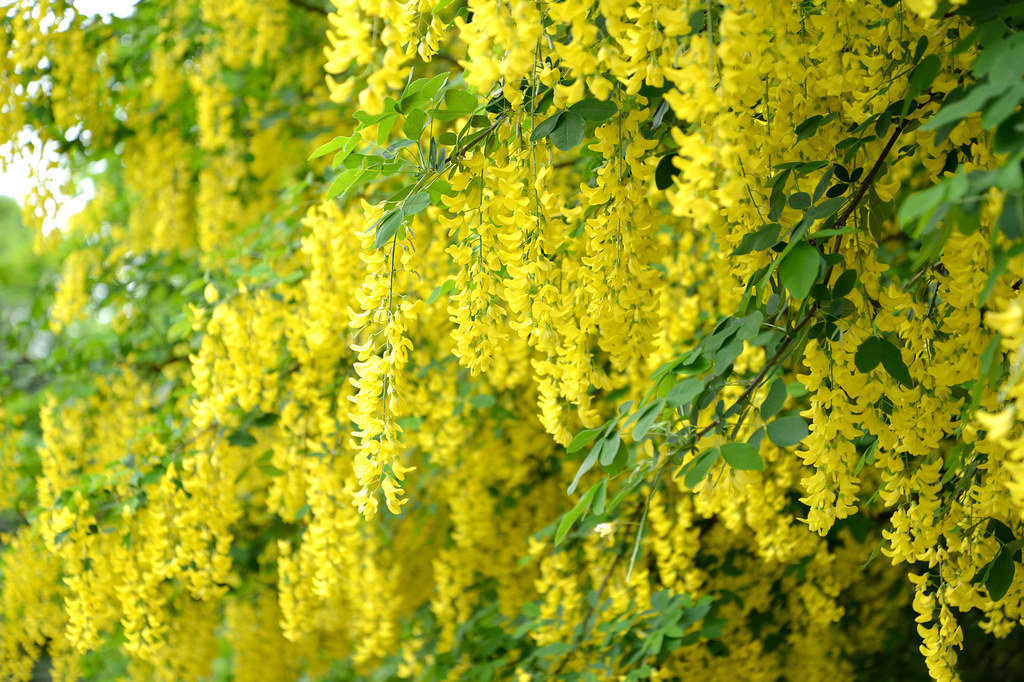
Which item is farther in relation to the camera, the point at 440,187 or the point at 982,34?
the point at 440,187

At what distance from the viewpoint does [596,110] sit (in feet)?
4.33

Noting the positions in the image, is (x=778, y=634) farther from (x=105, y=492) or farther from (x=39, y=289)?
(x=39, y=289)

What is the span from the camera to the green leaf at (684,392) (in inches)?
52.2

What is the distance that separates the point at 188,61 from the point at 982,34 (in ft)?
12.4

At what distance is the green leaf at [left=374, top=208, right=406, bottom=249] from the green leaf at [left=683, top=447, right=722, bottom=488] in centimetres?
64

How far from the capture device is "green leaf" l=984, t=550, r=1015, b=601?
1.46 meters

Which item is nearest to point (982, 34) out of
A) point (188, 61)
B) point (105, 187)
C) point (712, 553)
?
point (712, 553)

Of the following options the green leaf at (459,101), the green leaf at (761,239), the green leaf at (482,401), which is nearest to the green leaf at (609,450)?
the green leaf at (761,239)

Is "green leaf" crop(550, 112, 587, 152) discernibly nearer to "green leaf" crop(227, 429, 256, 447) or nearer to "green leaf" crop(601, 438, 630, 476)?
"green leaf" crop(601, 438, 630, 476)

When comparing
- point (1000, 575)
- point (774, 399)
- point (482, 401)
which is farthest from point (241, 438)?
point (1000, 575)

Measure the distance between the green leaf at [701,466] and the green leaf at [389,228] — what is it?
641 millimetres

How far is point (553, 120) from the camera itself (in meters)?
1.31

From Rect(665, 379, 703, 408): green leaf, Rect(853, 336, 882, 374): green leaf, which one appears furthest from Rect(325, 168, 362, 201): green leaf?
Rect(853, 336, 882, 374): green leaf

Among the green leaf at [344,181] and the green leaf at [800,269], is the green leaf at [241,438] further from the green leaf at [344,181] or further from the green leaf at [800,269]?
the green leaf at [800,269]
